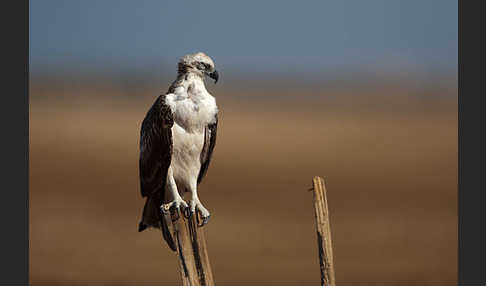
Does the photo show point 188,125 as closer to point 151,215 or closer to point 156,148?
point 156,148

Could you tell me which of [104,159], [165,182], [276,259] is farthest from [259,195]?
[165,182]

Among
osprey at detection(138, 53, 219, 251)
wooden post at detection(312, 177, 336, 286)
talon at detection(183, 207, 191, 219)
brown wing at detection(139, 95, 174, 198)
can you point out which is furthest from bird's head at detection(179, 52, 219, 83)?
wooden post at detection(312, 177, 336, 286)

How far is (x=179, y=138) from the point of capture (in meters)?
3.63

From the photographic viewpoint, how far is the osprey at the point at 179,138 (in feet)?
11.8

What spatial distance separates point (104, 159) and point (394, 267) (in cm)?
479

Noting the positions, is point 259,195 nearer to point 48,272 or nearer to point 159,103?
point 48,272

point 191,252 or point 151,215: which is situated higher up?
point 151,215

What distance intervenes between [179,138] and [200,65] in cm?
43

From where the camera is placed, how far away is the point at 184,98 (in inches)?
141

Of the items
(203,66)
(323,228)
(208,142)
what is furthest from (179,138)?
(323,228)

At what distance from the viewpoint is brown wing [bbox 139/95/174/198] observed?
11.8ft

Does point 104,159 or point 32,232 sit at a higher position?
point 104,159

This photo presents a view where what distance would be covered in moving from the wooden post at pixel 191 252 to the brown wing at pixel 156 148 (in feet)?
0.85

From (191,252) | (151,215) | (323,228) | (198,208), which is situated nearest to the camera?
(323,228)
